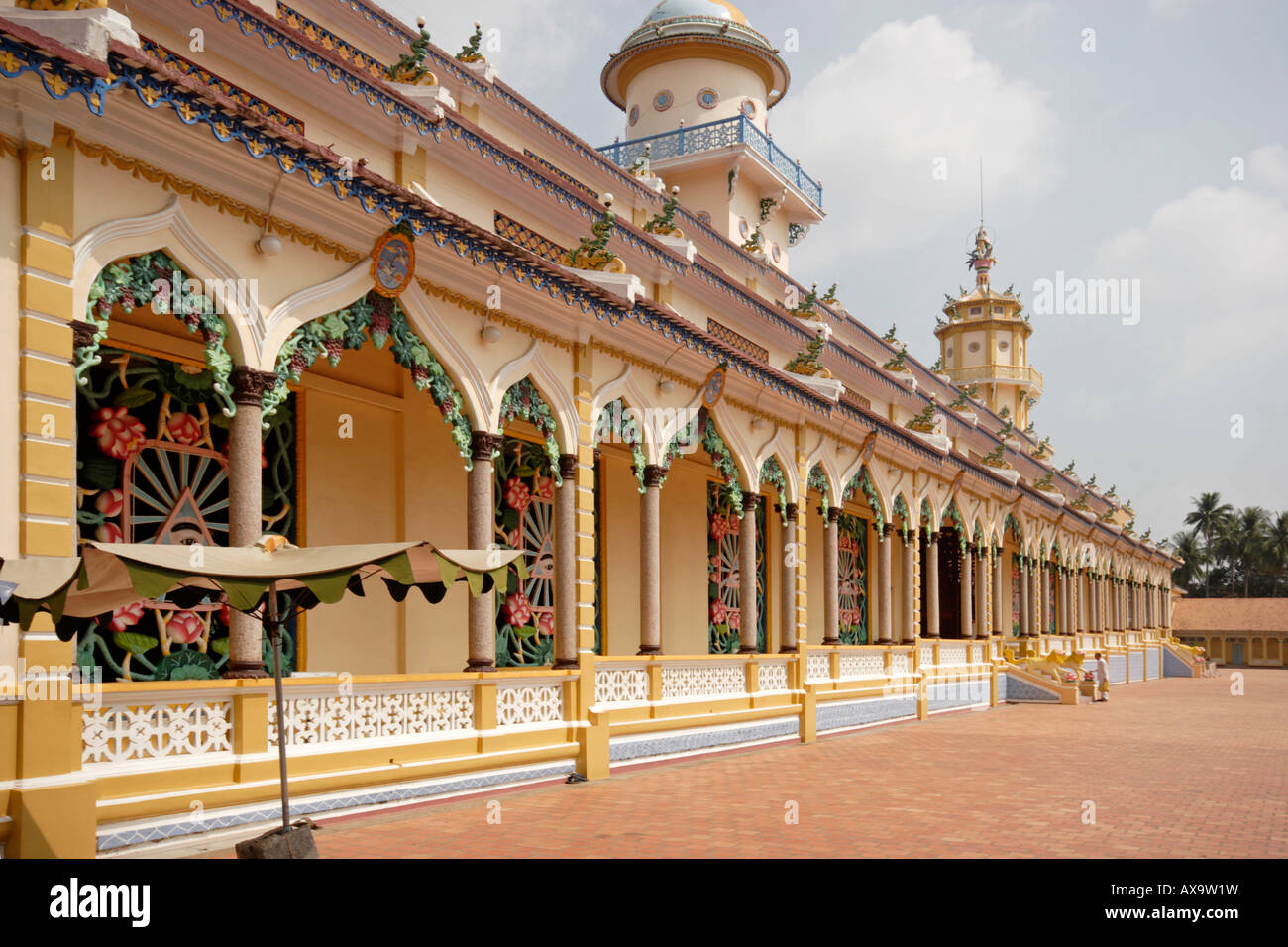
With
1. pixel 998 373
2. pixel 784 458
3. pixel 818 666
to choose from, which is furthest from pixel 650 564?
pixel 998 373

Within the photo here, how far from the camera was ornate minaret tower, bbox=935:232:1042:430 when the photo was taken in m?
50.3

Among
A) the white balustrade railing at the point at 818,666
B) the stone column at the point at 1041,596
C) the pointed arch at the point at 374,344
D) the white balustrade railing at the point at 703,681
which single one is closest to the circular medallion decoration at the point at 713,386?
the white balustrade railing at the point at 703,681

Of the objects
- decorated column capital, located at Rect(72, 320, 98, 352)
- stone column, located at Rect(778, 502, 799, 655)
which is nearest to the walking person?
stone column, located at Rect(778, 502, 799, 655)

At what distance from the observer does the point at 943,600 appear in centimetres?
3031

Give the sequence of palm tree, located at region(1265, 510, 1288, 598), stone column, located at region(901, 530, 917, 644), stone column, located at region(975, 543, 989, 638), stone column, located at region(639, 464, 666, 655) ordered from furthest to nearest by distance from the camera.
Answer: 1. palm tree, located at region(1265, 510, 1288, 598)
2. stone column, located at region(975, 543, 989, 638)
3. stone column, located at region(901, 530, 917, 644)
4. stone column, located at region(639, 464, 666, 655)

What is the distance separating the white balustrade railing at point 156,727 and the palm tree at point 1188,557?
99171 mm

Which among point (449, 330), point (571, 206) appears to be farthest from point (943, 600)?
point (449, 330)

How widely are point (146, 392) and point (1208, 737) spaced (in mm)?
15738

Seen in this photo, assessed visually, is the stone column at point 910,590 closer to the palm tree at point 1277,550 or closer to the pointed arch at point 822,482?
the pointed arch at point 822,482

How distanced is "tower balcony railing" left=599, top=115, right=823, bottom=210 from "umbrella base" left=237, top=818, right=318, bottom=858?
64.8 feet

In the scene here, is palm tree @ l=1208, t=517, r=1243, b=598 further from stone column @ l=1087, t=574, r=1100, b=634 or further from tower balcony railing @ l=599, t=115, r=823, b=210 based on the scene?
tower balcony railing @ l=599, t=115, r=823, b=210

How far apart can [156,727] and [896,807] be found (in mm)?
6184

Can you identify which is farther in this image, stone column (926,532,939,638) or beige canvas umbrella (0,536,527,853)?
stone column (926,532,939,638)

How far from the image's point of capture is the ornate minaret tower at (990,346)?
5028 cm
